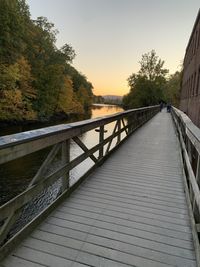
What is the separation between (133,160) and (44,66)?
2810cm

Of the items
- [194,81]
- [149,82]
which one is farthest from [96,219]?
[149,82]

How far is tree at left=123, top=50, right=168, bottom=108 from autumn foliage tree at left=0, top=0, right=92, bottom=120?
56.4ft

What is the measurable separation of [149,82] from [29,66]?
3041cm

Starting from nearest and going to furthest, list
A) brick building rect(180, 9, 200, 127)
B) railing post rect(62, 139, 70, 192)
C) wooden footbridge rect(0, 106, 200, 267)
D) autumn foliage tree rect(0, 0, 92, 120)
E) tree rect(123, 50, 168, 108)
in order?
1. wooden footbridge rect(0, 106, 200, 267)
2. railing post rect(62, 139, 70, 192)
3. brick building rect(180, 9, 200, 127)
4. autumn foliage tree rect(0, 0, 92, 120)
5. tree rect(123, 50, 168, 108)

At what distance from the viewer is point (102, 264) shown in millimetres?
2447

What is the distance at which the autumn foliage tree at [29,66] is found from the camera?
1796cm

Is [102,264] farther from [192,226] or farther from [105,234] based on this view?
[192,226]

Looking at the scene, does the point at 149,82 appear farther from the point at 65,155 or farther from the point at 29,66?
the point at 65,155

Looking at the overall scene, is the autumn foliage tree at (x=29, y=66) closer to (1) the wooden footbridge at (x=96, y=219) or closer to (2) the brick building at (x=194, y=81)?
(2) the brick building at (x=194, y=81)

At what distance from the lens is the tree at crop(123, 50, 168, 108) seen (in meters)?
50.1

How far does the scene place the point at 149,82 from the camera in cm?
5000

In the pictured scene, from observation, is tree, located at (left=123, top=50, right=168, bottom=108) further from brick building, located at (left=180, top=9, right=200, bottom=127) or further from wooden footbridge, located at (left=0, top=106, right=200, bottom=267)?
wooden footbridge, located at (left=0, top=106, right=200, bottom=267)

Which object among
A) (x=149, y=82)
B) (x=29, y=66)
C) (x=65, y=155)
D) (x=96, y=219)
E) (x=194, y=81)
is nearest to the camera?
(x=96, y=219)

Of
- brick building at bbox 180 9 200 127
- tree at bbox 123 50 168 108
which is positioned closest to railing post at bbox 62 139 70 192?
brick building at bbox 180 9 200 127
